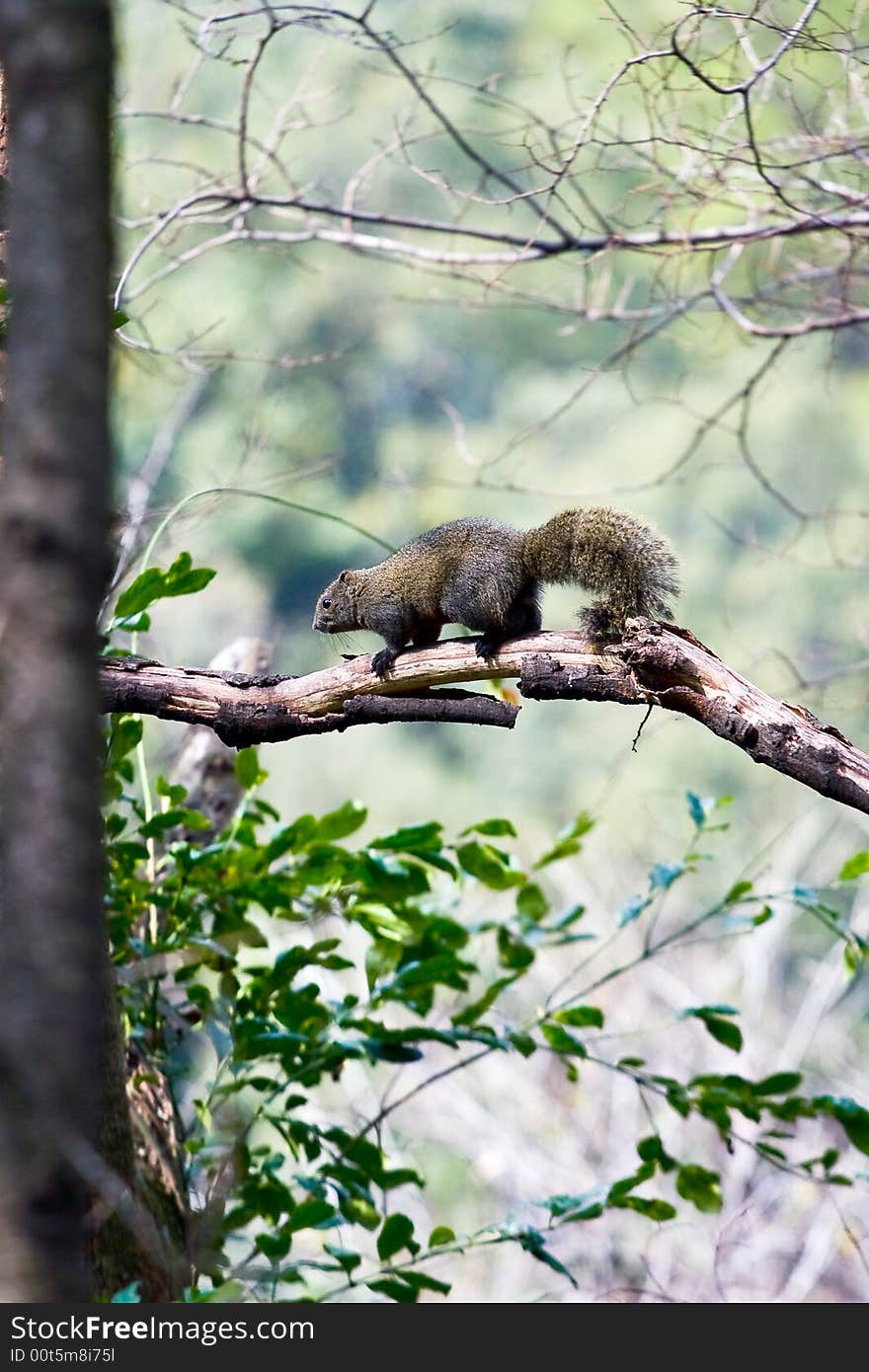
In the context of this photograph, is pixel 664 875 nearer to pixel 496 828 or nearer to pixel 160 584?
pixel 496 828

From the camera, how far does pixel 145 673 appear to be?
2256mm

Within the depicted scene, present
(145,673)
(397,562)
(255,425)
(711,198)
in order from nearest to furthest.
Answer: (145,673) → (711,198) → (397,562) → (255,425)

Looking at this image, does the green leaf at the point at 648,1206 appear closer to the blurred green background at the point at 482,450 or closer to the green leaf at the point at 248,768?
the green leaf at the point at 248,768

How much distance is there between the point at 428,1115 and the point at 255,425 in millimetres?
5077

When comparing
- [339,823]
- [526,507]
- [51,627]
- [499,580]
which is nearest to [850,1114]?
[339,823]

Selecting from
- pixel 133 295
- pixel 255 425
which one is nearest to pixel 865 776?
pixel 133 295

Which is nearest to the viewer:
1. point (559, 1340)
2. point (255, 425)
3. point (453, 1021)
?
point (559, 1340)

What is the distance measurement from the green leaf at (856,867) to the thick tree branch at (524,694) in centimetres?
68

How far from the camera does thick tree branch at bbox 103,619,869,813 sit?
1.95m

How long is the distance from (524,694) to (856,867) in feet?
2.82

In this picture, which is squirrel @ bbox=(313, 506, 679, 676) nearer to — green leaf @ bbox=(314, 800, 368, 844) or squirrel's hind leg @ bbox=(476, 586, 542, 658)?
squirrel's hind leg @ bbox=(476, 586, 542, 658)

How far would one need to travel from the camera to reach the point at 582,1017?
2631 mm

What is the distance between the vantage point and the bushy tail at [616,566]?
234cm

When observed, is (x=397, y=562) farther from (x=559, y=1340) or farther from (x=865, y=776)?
(x=559, y=1340)
